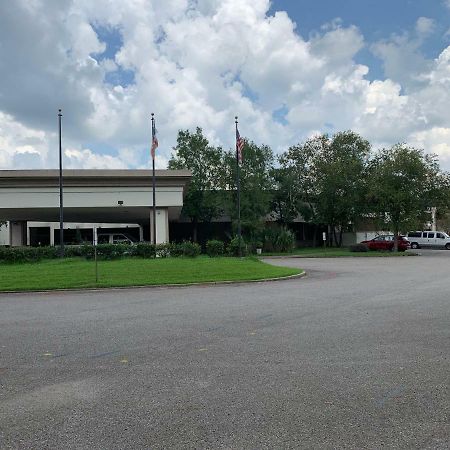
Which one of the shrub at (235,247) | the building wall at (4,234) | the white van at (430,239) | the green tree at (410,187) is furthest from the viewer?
the building wall at (4,234)

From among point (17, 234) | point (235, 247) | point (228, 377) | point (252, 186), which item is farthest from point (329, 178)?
point (228, 377)

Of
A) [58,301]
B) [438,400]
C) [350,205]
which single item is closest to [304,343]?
[438,400]

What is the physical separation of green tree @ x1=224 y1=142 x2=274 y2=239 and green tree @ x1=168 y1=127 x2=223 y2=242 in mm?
1465

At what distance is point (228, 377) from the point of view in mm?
5754

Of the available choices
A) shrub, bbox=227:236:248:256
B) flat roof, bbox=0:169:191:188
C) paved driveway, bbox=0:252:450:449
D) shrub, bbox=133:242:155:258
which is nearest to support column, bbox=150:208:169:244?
flat roof, bbox=0:169:191:188

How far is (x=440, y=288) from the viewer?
14992 mm

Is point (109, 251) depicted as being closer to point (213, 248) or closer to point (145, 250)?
point (145, 250)

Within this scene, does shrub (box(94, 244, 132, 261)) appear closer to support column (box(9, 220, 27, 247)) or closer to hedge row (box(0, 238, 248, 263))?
hedge row (box(0, 238, 248, 263))

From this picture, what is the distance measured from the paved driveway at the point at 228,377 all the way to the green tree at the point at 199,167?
3828cm

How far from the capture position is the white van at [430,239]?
2002 inches

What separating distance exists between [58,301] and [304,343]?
835cm

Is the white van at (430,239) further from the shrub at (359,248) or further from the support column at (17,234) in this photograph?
the support column at (17,234)

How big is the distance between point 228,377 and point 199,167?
4520 cm

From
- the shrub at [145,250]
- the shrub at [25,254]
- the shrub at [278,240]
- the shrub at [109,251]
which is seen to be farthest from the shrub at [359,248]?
the shrub at [25,254]
